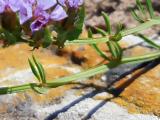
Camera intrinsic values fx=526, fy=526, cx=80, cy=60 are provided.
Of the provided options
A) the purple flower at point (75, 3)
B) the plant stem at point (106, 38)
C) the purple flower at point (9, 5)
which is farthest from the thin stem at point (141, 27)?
the purple flower at point (9, 5)

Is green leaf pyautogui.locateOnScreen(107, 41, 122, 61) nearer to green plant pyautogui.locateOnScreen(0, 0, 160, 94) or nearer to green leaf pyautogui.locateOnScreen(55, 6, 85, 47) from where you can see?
green plant pyautogui.locateOnScreen(0, 0, 160, 94)

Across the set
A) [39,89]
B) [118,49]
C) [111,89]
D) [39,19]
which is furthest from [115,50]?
[39,19]

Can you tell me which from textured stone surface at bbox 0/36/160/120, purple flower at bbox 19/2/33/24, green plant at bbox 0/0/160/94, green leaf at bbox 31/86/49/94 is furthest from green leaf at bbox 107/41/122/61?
purple flower at bbox 19/2/33/24

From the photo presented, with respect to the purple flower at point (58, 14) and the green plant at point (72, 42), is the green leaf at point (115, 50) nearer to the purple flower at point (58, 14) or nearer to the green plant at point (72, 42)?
the green plant at point (72, 42)

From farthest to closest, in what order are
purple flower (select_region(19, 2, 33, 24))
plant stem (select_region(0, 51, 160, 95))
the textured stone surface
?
the textured stone surface < plant stem (select_region(0, 51, 160, 95)) < purple flower (select_region(19, 2, 33, 24))

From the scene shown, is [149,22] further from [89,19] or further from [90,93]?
[89,19]

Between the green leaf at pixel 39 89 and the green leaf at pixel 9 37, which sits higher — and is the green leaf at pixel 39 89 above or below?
below

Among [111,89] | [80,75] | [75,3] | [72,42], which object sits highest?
[75,3]

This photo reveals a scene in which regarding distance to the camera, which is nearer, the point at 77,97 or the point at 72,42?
the point at 72,42

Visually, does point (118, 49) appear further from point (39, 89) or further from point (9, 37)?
point (9, 37)
